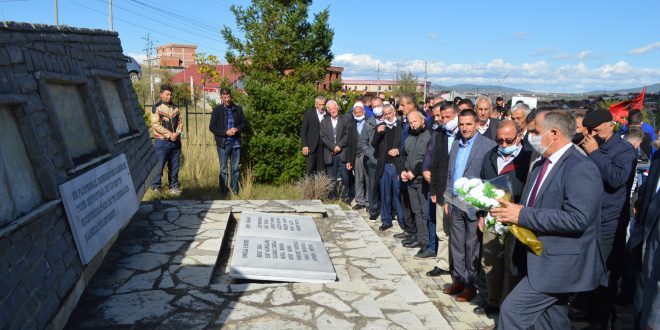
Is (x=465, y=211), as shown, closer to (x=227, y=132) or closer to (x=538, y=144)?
(x=538, y=144)

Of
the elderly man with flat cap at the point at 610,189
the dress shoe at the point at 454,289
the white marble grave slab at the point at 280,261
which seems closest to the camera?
the elderly man with flat cap at the point at 610,189

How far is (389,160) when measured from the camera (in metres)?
7.59

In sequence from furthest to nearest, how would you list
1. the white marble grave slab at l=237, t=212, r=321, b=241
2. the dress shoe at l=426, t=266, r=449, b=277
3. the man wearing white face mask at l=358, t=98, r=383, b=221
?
the man wearing white face mask at l=358, t=98, r=383, b=221
the white marble grave slab at l=237, t=212, r=321, b=241
the dress shoe at l=426, t=266, r=449, b=277

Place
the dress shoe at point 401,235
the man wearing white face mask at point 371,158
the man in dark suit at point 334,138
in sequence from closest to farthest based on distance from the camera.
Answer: the dress shoe at point 401,235
the man wearing white face mask at point 371,158
the man in dark suit at point 334,138

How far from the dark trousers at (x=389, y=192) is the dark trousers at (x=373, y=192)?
336mm

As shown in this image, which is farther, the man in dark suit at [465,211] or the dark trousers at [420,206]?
the dark trousers at [420,206]

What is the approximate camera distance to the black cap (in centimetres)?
456

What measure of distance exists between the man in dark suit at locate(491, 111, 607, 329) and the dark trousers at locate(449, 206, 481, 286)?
5.11 ft

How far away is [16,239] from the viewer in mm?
2896

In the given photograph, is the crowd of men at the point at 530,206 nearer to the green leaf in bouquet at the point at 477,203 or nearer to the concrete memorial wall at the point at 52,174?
the green leaf in bouquet at the point at 477,203

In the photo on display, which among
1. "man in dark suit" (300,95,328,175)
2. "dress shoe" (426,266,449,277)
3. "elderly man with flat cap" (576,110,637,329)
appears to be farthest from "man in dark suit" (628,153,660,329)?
"man in dark suit" (300,95,328,175)

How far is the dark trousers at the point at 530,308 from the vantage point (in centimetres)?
335

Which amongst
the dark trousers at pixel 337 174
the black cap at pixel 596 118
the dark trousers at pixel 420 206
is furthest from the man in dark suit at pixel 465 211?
the dark trousers at pixel 337 174

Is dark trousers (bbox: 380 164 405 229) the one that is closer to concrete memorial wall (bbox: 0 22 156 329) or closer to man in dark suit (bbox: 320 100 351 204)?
man in dark suit (bbox: 320 100 351 204)
